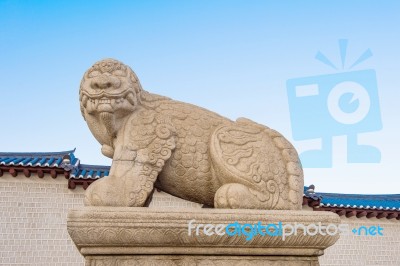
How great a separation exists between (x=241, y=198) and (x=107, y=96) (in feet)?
3.70

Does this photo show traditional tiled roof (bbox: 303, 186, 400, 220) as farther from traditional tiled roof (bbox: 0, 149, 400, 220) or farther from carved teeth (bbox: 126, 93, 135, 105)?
carved teeth (bbox: 126, 93, 135, 105)

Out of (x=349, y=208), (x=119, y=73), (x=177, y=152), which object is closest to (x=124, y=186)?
(x=177, y=152)

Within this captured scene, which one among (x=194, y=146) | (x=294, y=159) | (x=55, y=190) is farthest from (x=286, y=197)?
(x=55, y=190)

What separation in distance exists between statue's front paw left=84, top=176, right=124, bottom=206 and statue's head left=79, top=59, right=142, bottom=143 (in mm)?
440

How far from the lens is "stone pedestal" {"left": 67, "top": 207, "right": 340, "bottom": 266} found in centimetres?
242

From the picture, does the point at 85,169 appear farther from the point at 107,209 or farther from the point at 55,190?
the point at 107,209

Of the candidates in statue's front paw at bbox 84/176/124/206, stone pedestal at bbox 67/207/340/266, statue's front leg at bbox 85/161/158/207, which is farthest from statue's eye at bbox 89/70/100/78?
stone pedestal at bbox 67/207/340/266

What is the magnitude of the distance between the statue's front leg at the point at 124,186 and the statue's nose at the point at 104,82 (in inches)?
20.6

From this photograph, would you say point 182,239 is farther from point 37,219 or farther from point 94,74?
point 37,219

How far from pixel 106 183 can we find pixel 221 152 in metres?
0.81

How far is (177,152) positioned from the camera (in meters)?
2.92

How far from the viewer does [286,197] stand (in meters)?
2.89

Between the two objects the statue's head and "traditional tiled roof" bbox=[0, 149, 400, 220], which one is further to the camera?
"traditional tiled roof" bbox=[0, 149, 400, 220]
